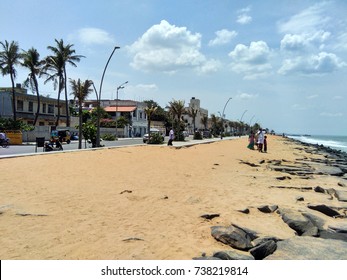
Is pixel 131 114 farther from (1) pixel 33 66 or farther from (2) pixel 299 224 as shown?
A: (2) pixel 299 224

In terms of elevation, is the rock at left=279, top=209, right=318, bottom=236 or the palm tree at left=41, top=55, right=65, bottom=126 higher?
the palm tree at left=41, top=55, right=65, bottom=126

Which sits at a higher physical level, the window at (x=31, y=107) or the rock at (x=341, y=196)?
the window at (x=31, y=107)

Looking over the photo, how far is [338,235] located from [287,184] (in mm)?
6172

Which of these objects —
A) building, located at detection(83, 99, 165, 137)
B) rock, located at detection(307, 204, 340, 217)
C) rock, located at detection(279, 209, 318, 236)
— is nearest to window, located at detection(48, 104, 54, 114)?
building, located at detection(83, 99, 165, 137)

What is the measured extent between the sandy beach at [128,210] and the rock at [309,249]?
78 centimetres

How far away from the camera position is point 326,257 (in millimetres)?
4816

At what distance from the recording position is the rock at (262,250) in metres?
4.99

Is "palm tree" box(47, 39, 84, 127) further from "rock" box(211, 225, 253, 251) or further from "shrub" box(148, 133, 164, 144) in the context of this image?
"rock" box(211, 225, 253, 251)

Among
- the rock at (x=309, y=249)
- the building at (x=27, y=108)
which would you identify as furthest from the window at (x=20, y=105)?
the rock at (x=309, y=249)

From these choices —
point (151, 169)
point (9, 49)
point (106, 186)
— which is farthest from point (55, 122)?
point (106, 186)

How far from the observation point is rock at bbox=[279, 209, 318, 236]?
638 centimetres

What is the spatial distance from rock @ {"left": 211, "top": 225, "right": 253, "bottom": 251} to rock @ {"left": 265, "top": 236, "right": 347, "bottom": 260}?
0.52m

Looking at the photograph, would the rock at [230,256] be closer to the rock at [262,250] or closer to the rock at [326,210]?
the rock at [262,250]
